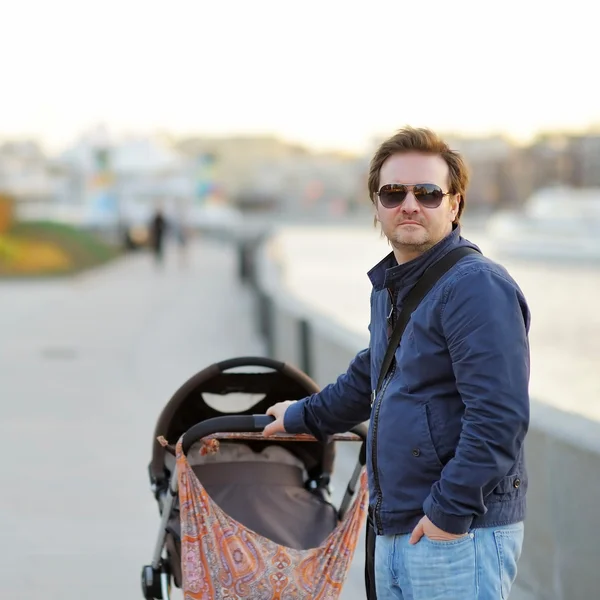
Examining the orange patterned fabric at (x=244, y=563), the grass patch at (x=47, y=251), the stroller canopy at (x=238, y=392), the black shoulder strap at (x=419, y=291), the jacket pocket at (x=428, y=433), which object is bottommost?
the grass patch at (x=47, y=251)

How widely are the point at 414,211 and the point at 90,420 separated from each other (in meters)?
6.95

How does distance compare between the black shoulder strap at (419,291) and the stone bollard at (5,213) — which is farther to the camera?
the stone bollard at (5,213)

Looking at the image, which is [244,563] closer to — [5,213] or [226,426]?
[226,426]

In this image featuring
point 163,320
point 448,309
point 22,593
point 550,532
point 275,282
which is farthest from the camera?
point 163,320

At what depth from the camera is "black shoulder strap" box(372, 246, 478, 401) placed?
9.11 ft

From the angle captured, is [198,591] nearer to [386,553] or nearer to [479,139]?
[386,553]

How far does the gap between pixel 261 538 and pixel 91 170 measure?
5862 cm

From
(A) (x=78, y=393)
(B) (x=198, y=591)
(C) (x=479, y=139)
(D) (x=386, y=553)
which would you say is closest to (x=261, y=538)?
(B) (x=198, y=591)

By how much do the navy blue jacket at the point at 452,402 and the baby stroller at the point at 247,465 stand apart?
0.66 metres

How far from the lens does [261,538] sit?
328cm

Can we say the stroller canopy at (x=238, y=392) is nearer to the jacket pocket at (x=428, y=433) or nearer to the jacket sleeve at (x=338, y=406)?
the jacket sleeve at (x=338, y=406)

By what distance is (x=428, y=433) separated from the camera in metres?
2.69

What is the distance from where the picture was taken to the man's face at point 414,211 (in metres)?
2.85

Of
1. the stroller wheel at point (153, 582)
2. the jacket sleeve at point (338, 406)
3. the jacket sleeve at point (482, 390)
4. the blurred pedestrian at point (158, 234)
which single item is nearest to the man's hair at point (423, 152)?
the jacket sleeve at point (482, 390)
